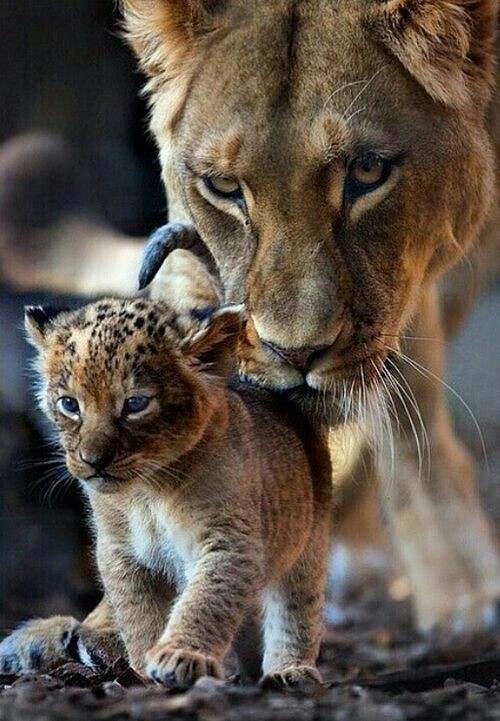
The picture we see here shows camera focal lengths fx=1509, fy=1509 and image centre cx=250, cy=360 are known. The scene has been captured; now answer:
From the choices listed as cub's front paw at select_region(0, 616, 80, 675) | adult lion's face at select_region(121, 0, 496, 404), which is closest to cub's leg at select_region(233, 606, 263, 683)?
cub's front paw at select_region(0, 616, 80, 675)

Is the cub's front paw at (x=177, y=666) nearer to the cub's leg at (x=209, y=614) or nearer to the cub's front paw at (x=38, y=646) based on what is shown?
the cub's leg at (x=209, y=614)

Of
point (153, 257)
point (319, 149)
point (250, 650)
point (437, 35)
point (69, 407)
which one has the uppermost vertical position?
point (437, 35)

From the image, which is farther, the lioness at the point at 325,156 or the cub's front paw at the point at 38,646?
the cub's front paw at the point at 38,646

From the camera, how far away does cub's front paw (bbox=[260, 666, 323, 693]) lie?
1381mm

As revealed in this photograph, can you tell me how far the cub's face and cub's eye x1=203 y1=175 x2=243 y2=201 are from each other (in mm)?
210

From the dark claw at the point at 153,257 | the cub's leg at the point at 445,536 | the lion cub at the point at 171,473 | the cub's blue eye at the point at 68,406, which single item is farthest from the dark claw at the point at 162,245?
the cub's leg at the point at 445,536

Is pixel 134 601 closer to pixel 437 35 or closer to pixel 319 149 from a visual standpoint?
pixel 319 149

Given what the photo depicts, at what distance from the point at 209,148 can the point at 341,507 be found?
93 cm

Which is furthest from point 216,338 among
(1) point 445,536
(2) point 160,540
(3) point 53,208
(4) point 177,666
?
(1) point 445,536

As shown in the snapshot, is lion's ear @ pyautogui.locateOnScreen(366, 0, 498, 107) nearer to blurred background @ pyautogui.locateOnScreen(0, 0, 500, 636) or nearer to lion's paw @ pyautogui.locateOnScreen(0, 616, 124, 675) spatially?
blurred background @ pyautogui.locateOnScreen(0, 0, 500, 636)

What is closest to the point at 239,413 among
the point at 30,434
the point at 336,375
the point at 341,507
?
the point at 336,375

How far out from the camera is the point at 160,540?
1.39 m

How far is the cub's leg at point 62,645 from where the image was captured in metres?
1.57

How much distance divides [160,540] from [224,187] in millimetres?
386
